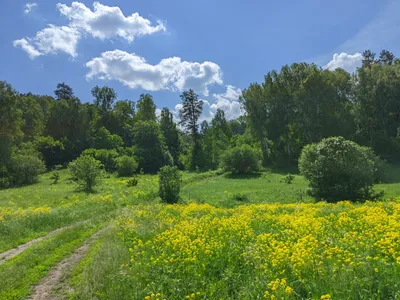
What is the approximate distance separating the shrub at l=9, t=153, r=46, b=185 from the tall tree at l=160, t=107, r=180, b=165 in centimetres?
3818

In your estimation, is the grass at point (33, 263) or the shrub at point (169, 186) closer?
the grass at point (33, 263)

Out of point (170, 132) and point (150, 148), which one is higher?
point (170, 132)

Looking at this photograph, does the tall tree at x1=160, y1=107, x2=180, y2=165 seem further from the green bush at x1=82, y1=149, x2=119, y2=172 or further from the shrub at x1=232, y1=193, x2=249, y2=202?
the shrub at x1=232, y1=193, x2=249, y2=202

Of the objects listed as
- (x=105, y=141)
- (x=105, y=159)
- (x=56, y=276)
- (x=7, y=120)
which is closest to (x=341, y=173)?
(x=56, y=276)

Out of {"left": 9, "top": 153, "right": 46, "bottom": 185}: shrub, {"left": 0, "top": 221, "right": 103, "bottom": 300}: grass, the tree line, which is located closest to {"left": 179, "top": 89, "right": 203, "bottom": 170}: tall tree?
the tree line

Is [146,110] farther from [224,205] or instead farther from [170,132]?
[224,205]

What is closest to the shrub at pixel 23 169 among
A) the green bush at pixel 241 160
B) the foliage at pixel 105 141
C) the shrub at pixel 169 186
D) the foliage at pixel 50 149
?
the foliage at pixel 50 149

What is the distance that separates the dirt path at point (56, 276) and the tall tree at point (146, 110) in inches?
3444

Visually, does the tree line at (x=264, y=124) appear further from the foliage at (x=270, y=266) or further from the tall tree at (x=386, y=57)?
the foliage at (x=270, y=266)

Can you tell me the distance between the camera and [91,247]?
38.3ft

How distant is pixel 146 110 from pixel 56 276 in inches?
3607

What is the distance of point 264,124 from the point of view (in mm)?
64625

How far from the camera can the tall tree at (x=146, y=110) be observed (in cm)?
9744

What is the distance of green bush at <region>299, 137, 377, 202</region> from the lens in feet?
83.6
